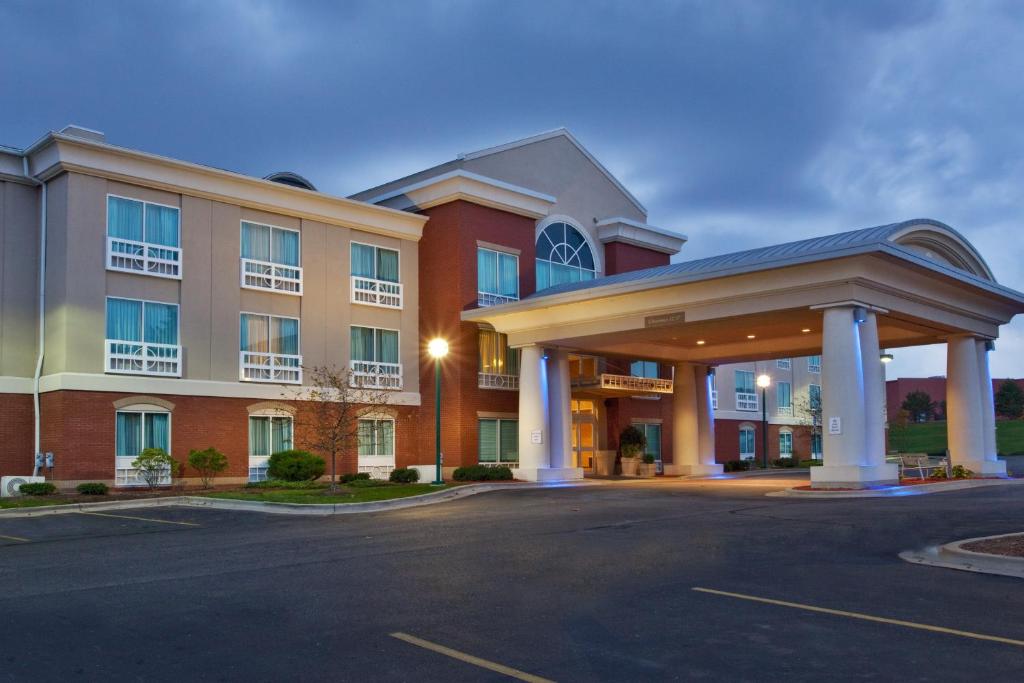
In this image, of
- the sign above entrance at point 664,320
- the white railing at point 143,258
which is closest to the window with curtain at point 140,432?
the white railing at point 143,258

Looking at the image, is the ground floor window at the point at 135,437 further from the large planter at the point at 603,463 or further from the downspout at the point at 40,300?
the large planter at the point at 603,463

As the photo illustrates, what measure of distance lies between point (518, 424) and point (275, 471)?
9675 millimetres

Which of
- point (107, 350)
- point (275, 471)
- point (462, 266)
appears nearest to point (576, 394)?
point (462, 266)

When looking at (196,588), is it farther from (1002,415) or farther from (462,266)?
(1002,415)

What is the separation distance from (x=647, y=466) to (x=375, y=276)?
14712 mm

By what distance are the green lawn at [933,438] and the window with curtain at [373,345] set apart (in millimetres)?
44293

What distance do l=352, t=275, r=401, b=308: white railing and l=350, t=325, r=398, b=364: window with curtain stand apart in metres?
0.99

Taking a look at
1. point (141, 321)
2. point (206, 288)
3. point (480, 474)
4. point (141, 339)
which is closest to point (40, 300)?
point (141, 321)

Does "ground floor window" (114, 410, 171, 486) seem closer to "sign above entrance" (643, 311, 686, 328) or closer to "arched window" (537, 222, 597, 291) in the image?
"sign above entrance" (643, 311, 686, 328)

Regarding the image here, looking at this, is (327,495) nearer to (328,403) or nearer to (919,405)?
(328,403)

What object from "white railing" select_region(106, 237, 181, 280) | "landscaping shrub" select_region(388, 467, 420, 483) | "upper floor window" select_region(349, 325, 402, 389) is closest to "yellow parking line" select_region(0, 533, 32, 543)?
"white railing" select_region(106, 237, 181, 280)

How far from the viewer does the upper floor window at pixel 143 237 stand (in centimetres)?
2864

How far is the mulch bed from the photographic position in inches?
487

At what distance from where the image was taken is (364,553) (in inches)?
550
